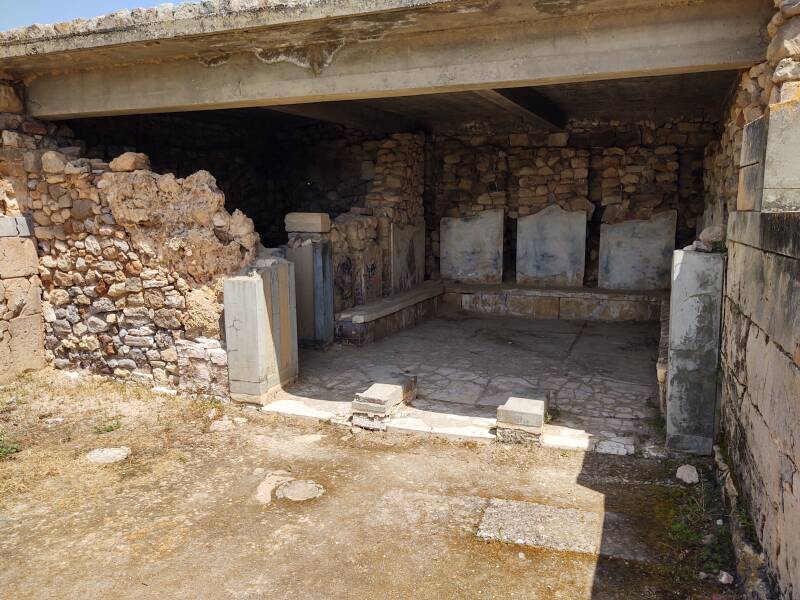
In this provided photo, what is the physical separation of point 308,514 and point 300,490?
35cm

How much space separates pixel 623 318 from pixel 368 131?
17.5ft

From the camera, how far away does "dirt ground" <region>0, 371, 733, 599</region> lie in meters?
3.29

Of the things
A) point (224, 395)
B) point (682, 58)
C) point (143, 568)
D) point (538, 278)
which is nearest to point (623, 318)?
point (538, 278)

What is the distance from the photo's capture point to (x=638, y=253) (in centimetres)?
1010

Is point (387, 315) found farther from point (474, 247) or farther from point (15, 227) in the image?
point (15, 227)

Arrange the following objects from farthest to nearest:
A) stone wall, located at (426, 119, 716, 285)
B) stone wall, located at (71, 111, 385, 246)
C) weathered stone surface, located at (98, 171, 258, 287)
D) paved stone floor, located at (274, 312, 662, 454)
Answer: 1. stone wall, located at (426, 119, 716, 285)
2. stone wall, located at (71, 111, 385, 246)
3. weathered stone surface, located at (98, 171, 258, 287)
4. paved stone floor, located at (274, 312, 662, 454)

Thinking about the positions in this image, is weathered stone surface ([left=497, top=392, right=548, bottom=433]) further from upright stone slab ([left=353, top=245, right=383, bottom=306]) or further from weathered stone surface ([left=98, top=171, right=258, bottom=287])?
upright stone slab ([left=353, top=245, right=383, bottom=306])

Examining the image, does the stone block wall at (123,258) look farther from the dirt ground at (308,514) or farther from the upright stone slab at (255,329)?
the dirt ground at (308,514)

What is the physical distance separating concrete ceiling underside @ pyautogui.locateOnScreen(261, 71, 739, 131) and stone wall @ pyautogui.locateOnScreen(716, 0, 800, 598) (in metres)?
2.76

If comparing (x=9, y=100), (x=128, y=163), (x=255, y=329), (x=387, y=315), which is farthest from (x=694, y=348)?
(x=9, y=100)

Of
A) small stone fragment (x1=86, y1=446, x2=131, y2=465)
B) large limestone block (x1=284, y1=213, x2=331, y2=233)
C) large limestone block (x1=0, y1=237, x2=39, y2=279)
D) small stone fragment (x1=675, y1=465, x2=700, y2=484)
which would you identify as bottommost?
small stone fragment (x1=86, y1=446, x2=131, y2=465)

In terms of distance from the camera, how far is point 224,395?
6.03 m

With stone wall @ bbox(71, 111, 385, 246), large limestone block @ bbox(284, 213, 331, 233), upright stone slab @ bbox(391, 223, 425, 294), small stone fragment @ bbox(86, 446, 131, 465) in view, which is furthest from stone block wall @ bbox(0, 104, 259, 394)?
upright stone slab @ bbox(391, 223, 425, 294)

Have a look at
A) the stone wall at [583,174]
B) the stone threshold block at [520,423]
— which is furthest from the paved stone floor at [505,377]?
the stone wall at [583,174]
